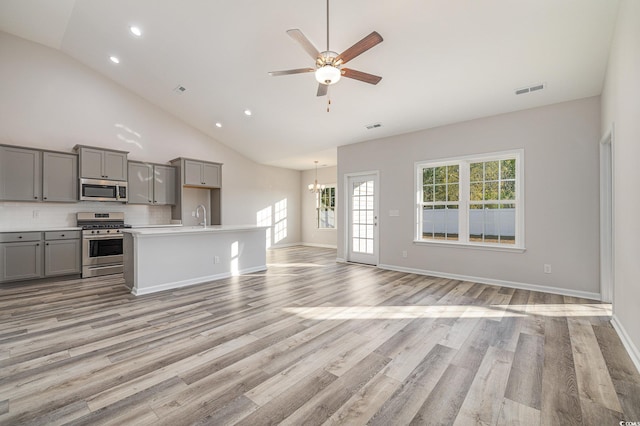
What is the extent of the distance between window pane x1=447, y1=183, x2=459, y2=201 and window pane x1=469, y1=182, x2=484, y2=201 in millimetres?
237

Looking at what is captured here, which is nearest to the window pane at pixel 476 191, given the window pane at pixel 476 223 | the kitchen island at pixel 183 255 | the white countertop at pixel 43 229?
the window pane at pixel 476 223

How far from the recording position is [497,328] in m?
2.91

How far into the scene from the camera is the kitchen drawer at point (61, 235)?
484 centimetres

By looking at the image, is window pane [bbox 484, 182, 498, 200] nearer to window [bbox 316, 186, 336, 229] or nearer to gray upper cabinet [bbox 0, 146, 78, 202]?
window [bbox 316, 186, 336, 229]

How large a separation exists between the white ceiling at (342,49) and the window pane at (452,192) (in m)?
1.17

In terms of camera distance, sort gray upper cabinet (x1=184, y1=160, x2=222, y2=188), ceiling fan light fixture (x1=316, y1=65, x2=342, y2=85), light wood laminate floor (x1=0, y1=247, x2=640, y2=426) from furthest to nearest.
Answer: gray upper cabinet (x1=184, y1=160, x2=222, y2=188)
ceiling fan light fixture (x1=316, y1=65, x2=342, y2=85)
light wood laminate floor (x1=0, y1=247, x2=640, y2=426)

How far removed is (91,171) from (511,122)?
24.3 feet

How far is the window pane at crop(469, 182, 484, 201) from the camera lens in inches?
194

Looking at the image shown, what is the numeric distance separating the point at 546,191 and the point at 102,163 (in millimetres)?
7696

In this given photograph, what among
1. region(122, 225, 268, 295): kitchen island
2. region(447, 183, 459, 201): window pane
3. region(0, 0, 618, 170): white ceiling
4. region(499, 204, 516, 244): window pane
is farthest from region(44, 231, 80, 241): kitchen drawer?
region(499, 204, 516, 244): window pane

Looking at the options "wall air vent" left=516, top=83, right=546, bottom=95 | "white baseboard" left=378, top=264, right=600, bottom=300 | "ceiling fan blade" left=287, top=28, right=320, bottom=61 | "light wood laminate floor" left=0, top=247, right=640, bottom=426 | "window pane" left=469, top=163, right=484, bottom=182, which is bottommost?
"light wood laminate floor" left=0, top=247, right=640, bottom=426

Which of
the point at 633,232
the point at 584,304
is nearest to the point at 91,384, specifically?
the point at 633,232

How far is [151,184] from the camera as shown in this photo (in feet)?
20.6

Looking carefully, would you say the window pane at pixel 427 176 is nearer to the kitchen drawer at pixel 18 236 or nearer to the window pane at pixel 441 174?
the window pane at pixel 441 174
